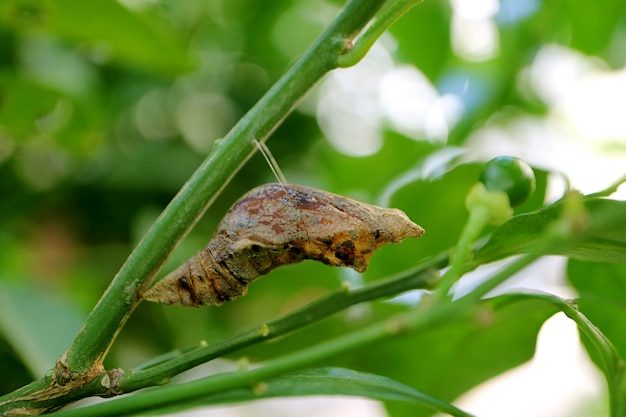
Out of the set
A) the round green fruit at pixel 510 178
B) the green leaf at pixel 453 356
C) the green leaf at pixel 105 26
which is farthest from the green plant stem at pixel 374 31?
the green leaf at pixel 105 26

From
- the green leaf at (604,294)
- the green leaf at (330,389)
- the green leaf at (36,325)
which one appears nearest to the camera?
the green leaf at (330,389)

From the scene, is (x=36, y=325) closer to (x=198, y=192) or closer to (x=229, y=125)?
(x=198, y=192)

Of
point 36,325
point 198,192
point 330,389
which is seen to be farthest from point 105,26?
point 330,389

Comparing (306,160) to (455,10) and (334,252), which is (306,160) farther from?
(334,252)

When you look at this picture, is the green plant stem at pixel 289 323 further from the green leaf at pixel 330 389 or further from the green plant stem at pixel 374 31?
the green plant stem at pixel 374 31

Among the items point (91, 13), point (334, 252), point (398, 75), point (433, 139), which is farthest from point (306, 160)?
point (334, 252)

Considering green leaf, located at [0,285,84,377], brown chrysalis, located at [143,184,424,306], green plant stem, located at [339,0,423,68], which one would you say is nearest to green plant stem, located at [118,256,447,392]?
brown chrysalis, located at [143,184,424,306]
